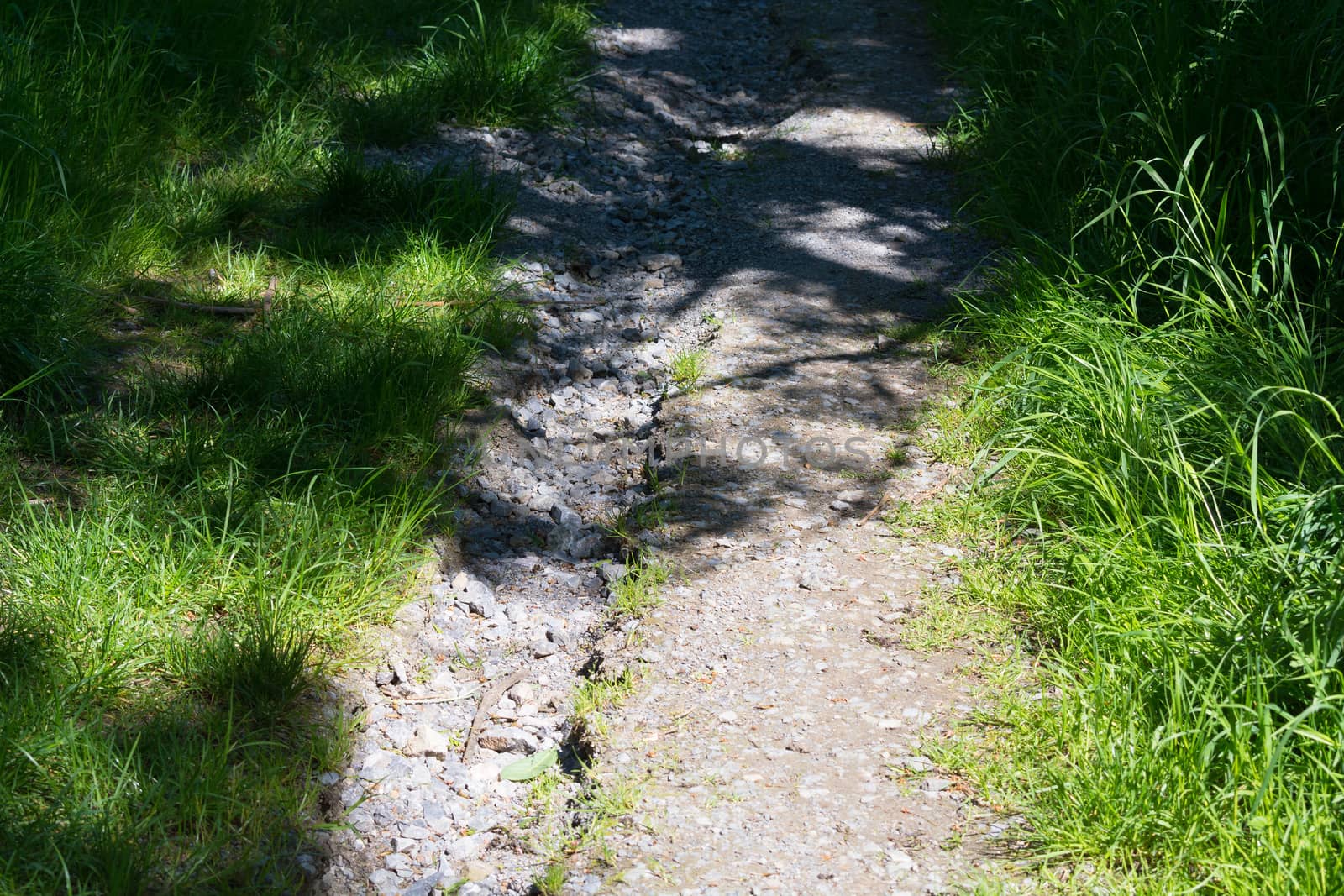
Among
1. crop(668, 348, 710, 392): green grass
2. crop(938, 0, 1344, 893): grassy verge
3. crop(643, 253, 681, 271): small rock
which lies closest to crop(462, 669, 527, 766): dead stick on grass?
crop(938, 0, 1344, 893): grassy verge

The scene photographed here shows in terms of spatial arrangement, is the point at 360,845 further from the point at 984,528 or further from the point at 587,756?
the point at 984,528

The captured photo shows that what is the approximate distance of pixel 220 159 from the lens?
4.50 metres

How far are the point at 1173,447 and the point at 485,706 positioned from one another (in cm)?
174

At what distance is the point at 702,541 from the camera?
3.17m

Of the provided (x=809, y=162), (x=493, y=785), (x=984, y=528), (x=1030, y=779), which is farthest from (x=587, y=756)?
(x=809, y=162)

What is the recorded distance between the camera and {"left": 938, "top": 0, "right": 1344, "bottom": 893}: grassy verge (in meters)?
2.04

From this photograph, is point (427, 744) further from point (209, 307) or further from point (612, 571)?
point (209, 307)

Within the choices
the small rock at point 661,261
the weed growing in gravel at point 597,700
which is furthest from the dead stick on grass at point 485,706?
the small rock at point 661,261

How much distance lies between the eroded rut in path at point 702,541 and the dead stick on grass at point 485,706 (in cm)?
2

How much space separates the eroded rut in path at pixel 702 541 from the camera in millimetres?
2297

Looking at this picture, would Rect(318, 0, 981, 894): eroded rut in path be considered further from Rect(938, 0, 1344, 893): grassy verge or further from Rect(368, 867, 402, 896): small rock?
Rect(938, 0, 1344, 893): grassy verge

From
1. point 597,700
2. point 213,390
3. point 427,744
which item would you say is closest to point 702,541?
point 597,700

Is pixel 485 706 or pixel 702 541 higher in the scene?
pixel 702 541

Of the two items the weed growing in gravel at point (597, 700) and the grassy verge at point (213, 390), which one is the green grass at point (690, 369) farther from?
the weed growing in gravel at point (597, 700)
